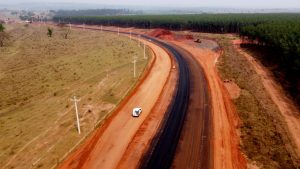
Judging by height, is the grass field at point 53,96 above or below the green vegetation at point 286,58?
below

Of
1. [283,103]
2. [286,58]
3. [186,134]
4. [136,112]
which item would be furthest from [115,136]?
[286,58]

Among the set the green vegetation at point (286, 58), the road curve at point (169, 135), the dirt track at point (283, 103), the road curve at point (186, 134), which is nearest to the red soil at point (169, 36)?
the green vegetation at point (286, 58)

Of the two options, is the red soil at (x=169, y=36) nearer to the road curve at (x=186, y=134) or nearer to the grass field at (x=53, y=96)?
the grass field at (x=53, y=96)

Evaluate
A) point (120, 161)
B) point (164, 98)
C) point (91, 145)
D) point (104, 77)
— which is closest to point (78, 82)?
point (104, 77)

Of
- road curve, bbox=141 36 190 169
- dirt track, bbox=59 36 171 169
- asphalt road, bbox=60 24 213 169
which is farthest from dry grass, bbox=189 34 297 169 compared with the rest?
dirt track, bbox=59 36 171 169

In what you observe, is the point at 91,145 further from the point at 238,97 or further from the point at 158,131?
the point at 238,97

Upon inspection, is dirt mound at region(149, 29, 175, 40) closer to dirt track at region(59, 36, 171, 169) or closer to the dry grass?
the dry grass
